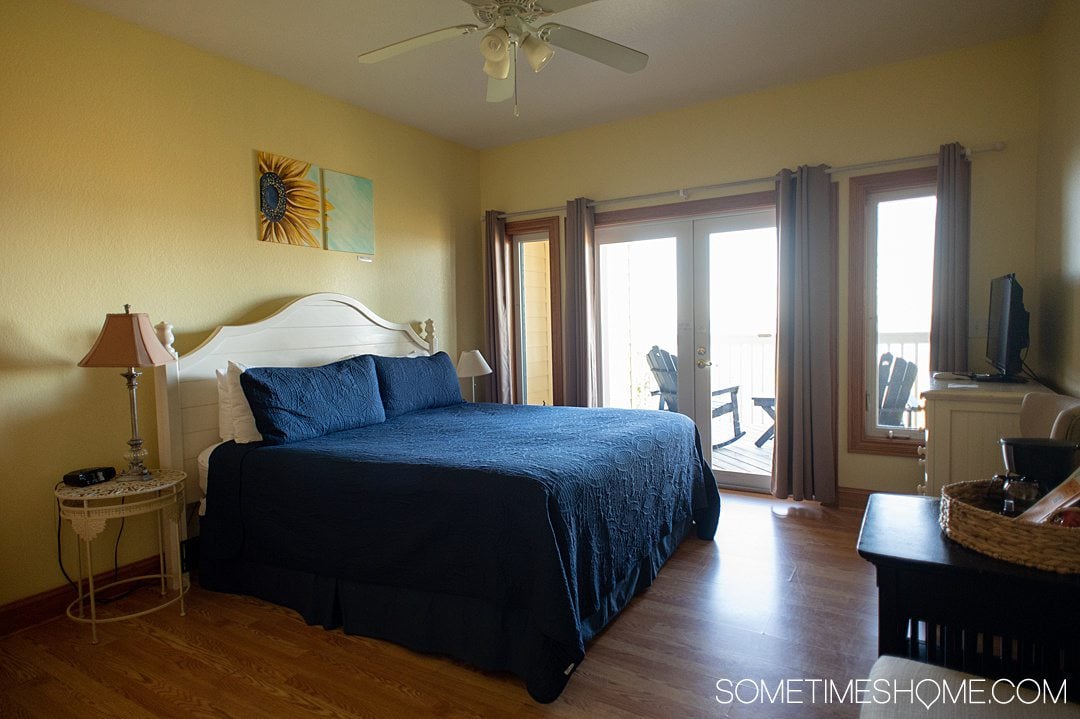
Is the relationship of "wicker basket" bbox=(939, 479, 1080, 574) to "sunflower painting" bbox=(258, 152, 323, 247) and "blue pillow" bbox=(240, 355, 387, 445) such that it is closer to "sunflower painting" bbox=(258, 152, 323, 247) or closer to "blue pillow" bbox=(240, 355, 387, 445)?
"blue pillow" bbox=(240, 355, 387, 445)

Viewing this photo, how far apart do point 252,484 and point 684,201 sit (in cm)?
329

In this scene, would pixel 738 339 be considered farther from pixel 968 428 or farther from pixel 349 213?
pixel 349 213

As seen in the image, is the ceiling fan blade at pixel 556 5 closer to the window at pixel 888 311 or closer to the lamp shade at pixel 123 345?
the lamp shade at pixel 123 345

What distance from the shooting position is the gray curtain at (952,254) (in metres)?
3.45

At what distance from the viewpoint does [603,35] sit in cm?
323

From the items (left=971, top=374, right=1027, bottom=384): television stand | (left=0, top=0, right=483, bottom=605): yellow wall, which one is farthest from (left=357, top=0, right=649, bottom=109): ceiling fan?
(left=971, top=374, right=1027, bottom=384): television stand

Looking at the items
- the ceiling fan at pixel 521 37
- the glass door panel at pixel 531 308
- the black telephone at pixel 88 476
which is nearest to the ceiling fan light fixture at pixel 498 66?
the ceiling fan at pixel 521 37

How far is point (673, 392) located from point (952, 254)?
6.31 ft

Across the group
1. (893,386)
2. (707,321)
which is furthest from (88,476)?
(893,386)

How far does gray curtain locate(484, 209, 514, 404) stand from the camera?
5051 millimetres

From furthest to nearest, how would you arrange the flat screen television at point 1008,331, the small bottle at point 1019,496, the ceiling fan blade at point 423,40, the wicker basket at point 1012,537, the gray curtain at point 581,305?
the gray curtain at point 581,305 → the flat screen television at point 1008,331 → the ceiling fan blade at point 423,40 → the small bottle at point 1019,496 → the wicker basket at point 1012,537

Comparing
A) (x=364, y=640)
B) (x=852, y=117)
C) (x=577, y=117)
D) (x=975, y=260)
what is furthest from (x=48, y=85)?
(x=975, y=260)

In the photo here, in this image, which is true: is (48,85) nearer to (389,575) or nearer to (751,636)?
(389,575)

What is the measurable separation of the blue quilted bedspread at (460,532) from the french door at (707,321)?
4.82ft
